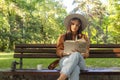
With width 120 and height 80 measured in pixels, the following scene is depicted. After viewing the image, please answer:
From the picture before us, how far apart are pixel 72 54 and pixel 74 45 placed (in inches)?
13.5

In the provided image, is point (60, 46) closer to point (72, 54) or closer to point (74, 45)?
point (74, 45)

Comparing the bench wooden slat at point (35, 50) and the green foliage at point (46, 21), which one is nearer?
the bench wooden slat at point (35, 50)

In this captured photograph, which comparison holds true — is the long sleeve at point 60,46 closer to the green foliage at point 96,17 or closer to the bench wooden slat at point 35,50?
the bench wooden slat at point 35,50

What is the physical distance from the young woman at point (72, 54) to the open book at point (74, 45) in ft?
0.21

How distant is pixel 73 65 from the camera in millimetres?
4930

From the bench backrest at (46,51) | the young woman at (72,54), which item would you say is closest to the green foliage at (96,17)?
the bench backrest at (46,51)

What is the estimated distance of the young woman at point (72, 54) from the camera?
4.89 m

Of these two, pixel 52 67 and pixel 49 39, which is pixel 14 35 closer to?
pixel 49 39

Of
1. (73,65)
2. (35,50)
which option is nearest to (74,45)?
(73,65)

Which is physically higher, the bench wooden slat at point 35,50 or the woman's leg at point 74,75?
the bench wooden slat at point 35,50

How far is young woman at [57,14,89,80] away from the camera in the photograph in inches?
193

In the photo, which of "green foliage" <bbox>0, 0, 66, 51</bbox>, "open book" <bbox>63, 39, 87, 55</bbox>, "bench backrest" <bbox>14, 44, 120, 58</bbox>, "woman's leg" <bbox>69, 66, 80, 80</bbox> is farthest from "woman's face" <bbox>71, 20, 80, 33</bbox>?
"green foliage" <bbox>0, 0, 66, 51</bbox>

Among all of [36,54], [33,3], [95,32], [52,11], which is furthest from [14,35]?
[36,54]

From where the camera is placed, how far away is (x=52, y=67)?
5742 mm
